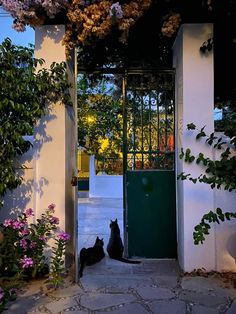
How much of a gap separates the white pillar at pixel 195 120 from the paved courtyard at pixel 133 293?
0.89ft

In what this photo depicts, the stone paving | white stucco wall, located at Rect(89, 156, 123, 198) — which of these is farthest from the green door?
white stucco wall, located at Rect(89, 156, 123, 198)

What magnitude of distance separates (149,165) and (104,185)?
7.10 meters

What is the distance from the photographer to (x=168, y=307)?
3346mm

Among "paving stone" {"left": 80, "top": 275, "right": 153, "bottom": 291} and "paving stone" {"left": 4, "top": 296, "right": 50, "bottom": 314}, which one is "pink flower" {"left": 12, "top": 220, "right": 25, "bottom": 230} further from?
"paving stone" {"left": 80, "top": 275, "right": 153, "bottom": 291}

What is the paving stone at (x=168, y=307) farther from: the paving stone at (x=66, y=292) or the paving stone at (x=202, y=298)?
the paving stone at (x=66, y=292)

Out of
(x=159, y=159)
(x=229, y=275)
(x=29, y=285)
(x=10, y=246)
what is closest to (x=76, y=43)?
(x=159, y=159)

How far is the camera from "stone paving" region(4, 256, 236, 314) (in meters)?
3.31

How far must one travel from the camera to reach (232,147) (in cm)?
419

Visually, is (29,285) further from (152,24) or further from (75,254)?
(152,24)

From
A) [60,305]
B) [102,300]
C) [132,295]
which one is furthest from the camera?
[132,295]

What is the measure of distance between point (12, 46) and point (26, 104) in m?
0.61

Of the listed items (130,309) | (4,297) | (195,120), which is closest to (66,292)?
(130,309)

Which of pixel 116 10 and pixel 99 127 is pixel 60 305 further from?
pixel 99 127

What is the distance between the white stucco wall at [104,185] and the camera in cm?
1193
